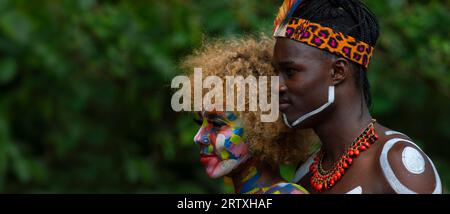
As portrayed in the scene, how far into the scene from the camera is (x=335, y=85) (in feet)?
9.05

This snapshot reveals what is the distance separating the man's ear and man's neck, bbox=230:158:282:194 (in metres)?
0.51

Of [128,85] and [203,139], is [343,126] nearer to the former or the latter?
[203,139]

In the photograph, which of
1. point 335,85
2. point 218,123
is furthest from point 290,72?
point 218,123

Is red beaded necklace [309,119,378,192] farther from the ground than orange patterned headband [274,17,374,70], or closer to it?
closer to it

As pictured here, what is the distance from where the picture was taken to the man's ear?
2752 mm

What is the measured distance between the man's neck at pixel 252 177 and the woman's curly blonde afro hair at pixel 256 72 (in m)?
0.04

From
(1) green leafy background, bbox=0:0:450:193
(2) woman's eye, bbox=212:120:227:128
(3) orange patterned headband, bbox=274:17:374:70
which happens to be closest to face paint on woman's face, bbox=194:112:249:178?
A: (2) woman's eye, bbox=212:120:227:128

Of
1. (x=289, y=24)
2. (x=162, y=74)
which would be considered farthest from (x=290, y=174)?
(x=162, y=74)

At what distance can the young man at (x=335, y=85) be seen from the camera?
8.98 feet

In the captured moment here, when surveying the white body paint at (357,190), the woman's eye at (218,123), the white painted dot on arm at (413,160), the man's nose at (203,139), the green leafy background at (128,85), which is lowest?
the white body paint at (357,190)

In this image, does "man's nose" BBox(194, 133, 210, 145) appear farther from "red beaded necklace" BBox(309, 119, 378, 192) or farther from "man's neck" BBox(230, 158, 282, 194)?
"red beaded necklace" BBox(309, 119, 378, 192)

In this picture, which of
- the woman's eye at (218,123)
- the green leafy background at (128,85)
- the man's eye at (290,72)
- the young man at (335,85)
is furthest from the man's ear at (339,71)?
the green leafy background at (128,85)

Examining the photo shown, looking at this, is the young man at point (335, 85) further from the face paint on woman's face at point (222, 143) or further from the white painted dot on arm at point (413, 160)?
the face paint on woman's face at point (222, 143)

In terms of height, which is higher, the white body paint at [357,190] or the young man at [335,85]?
the young man at [335,85]
